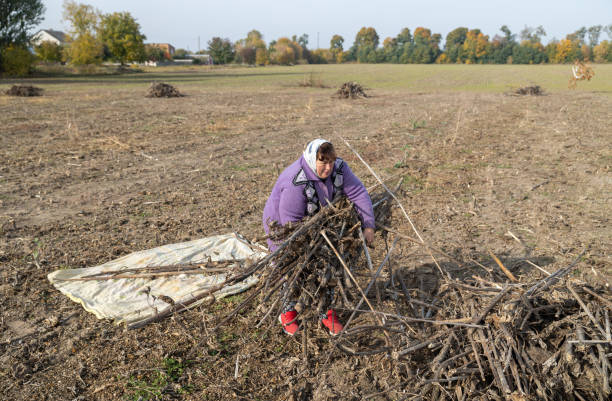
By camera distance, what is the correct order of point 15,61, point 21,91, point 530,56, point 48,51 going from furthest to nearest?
point 530,56, point 48,51, point 15,61, point 21,91

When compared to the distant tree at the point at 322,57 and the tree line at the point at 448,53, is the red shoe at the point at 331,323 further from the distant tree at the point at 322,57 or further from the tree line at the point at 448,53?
the distant tree at the point at 322,57

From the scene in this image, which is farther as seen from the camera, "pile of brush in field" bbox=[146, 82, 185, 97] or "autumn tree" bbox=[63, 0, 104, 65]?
"autumn tree" bbox=[63, 0, 104, 65]

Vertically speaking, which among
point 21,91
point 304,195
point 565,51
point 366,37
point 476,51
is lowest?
point 304,195

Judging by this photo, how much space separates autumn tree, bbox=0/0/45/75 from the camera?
33438 mm

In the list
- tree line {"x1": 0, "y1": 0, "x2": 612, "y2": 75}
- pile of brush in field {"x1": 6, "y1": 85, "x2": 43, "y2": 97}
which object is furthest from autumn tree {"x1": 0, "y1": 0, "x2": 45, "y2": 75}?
pile of brush in field {"x1": 6, "y1": 85, "x2": 43, "y2": 97}

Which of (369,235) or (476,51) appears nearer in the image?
(369,235)

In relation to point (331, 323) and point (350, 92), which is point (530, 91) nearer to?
point (350, 92)

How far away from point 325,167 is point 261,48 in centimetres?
8778

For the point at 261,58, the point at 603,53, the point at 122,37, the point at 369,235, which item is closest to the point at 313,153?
the point at 369,235

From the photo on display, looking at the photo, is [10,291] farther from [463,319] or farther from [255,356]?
[463,319]

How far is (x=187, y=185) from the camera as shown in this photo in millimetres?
6594

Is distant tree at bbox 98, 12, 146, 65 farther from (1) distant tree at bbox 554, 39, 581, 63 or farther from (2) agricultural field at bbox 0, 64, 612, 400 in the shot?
(1) distant tree at bbox 554, 39, 581, 63

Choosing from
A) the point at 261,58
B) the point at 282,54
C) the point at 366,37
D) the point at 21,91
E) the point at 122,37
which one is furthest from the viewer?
the point at 366,37

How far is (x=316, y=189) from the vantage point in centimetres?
296
